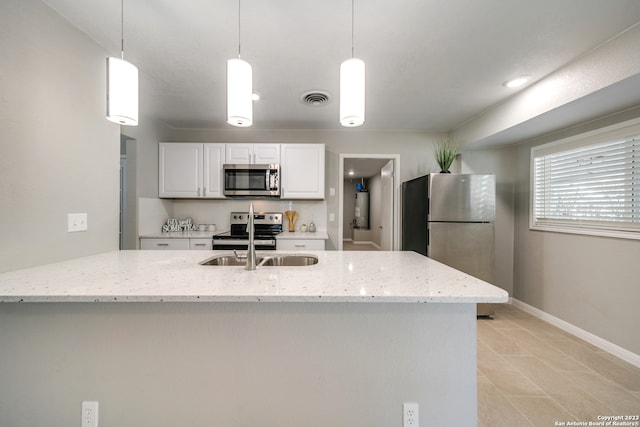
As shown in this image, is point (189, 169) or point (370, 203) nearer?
point (189, 169)

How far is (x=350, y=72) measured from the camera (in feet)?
4.00

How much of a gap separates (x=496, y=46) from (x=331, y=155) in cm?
227

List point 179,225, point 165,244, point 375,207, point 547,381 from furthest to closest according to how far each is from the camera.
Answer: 1. point 375,207
2. point 179,225
3. point 165,244
4. point 547,381

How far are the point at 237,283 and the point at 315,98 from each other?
216 cm

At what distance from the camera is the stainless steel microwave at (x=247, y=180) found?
3398mm

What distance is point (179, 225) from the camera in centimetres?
363

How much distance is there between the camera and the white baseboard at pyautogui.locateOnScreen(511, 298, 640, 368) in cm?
214

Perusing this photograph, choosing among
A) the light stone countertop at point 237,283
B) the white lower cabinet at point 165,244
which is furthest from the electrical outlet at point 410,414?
the white lower cabinet at point 165,244

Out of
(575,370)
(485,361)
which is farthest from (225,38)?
(575,370)

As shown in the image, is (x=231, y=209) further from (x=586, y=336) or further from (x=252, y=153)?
(x=586, y=336)

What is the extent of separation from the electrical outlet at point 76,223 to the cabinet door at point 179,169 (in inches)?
70.9

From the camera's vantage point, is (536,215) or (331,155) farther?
(331,155)

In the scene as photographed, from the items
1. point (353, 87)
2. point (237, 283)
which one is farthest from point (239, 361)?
point (353, 87)

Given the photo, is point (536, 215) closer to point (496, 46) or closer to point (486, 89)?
point (486, 89)
